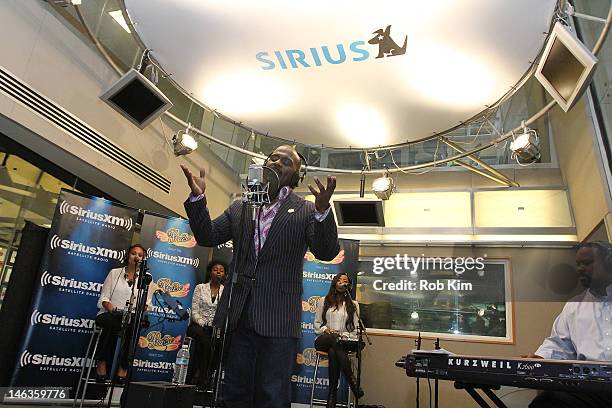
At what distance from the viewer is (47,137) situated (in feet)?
13.9

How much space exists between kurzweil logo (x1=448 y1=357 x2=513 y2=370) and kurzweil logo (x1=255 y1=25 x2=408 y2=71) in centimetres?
210

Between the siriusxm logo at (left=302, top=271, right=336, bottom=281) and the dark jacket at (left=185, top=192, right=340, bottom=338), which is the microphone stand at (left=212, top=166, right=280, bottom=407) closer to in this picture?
the dark jacket at (left=185, top=192, right=340, bottom=338)

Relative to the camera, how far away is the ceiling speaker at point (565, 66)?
2.86m

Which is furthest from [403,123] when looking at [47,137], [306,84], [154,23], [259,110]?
[47,137]

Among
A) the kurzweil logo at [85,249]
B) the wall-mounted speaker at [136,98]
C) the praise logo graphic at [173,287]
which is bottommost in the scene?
the praise logo graphic at [173,287]

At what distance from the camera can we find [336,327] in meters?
5.46

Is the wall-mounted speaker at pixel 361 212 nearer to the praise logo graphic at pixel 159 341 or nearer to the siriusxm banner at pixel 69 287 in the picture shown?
the praise logo graphic at pixel 159 341

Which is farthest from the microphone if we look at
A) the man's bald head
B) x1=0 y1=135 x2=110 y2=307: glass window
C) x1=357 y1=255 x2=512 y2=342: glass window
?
x1=357 y1=255 x2=512 y2=342: glass window

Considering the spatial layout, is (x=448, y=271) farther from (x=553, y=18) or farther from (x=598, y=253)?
(x=553, y=18)

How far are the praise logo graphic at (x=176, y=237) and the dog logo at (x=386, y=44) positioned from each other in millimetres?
3496

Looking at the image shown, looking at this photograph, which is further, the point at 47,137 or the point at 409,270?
the point at 409,270

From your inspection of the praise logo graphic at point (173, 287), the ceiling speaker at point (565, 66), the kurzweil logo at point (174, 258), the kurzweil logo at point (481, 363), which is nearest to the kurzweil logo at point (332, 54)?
the ceiling speaker at point (565, 66)

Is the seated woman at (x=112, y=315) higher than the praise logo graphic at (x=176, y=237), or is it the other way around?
the praise logo graphic at (x=176, y=237)

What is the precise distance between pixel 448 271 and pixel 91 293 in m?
4.29
